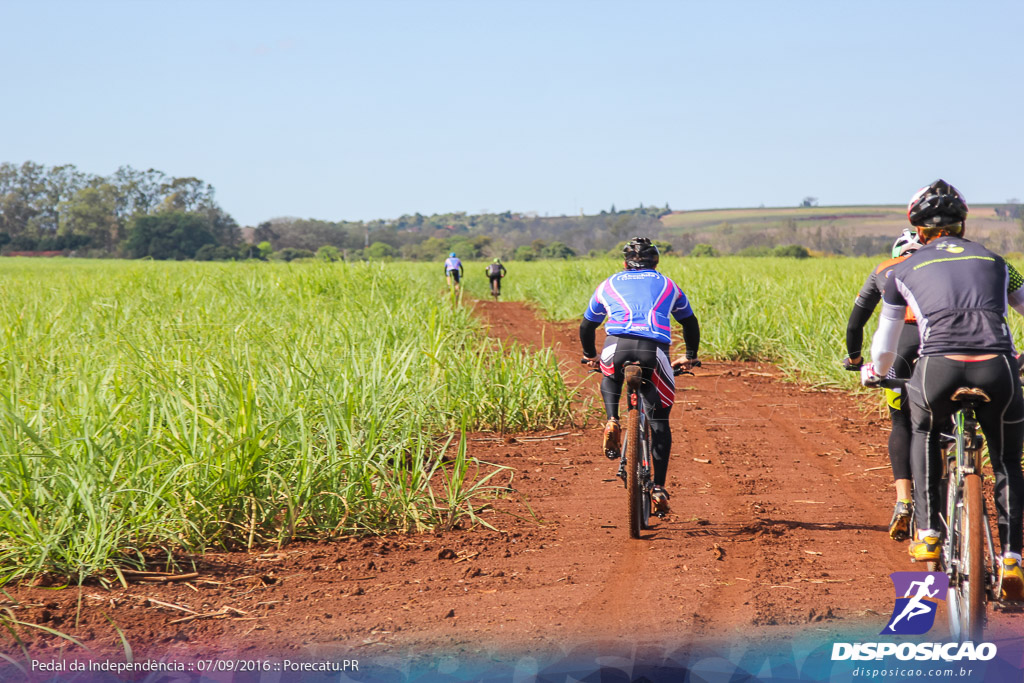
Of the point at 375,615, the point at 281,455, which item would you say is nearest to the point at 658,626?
the point at 375,615

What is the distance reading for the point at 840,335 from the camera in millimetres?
9695

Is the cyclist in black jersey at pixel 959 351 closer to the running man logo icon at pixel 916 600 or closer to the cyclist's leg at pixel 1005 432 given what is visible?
the cyclist's leg at pixel 1005 432

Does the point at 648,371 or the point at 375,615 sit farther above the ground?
the point at 648,371

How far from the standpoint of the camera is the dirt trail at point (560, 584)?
10.8 feet

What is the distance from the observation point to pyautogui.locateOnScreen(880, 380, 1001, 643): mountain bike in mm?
2906

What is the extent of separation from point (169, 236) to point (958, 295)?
68.7 m

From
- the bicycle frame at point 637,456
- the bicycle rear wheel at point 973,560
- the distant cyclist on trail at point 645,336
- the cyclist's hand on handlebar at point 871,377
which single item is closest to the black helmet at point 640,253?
the distant cyclist on trail at point 645,336

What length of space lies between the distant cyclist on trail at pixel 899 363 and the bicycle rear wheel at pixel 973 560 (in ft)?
3.11

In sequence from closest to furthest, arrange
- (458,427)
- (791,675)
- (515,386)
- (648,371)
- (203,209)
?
(791,675) → (648,371) → (458,427) → (515,386) → (203,209)

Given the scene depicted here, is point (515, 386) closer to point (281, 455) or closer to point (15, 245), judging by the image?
point (281, 455)

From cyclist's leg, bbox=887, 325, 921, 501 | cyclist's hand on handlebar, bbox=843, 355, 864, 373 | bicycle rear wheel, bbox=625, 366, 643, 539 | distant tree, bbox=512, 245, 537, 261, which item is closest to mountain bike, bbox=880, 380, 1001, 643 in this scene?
cyclist's hand on handlebar, bbox=843, 355, 864, 373

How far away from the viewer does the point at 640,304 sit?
15.3 feet

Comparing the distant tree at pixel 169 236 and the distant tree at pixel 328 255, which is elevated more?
the distant tree at pixel 169 236

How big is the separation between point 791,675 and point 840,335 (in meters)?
7.48
